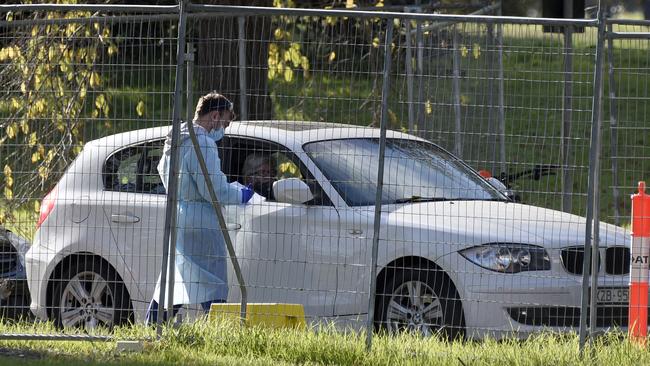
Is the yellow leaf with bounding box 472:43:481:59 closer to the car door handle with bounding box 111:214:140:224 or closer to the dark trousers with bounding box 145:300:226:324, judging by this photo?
the dark trousers with bounding box 145:300:226:324

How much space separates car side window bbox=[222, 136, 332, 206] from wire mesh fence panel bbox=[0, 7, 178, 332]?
1.76 feet

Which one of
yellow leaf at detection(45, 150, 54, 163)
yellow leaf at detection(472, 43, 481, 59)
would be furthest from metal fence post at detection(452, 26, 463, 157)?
yellow leaf at detection(45, 150, 54, 163)

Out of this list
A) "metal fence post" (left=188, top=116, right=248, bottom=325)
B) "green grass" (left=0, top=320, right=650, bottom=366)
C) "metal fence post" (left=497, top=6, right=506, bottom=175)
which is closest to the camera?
"green grass" (left=0, top=320, right=650, bottom=366)

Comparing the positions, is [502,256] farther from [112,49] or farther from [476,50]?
[112,49]

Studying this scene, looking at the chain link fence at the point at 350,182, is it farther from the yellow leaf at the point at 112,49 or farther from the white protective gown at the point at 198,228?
the yellow leaf at the point at 112,49

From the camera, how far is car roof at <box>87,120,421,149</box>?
8.53 meters

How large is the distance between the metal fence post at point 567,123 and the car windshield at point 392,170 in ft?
3.27

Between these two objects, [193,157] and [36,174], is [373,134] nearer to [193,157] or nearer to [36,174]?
[193,157]

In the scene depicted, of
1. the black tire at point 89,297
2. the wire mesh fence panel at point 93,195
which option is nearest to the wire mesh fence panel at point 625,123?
the wire mesh fence panel at point 93,195

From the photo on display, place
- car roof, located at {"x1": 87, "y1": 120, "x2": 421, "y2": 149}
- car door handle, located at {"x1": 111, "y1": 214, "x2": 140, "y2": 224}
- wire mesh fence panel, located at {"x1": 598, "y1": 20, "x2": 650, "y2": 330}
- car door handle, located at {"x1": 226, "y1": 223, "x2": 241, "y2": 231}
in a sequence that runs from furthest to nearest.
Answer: car door handle, located at {"x1": 111, "y1": 214, "x2": 140, "y2": 224} → car roof, located at {"x1": 87, "y1": 120, "x2": 421, "y2": 149} → car door handle, located at {"x1": 226, "y1": 223, "x2": 241, "y2": 231} → wire mesh fence panel, located at {"x1": 598, "y1": 20, "x2": 650, "y2": 330}

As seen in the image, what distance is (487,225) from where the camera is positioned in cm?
813

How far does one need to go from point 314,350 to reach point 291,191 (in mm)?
1162

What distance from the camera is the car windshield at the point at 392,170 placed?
8.42 meters

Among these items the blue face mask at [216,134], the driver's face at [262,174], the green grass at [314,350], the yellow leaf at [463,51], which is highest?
the yellow leaf at [463,51]
